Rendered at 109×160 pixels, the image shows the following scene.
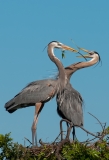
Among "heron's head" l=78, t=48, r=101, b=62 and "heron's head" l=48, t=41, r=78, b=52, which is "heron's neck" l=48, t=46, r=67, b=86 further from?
"heron's head" l=78, t=48, r=101, b=62

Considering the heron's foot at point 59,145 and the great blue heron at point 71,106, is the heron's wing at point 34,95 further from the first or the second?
the heron's foot at point 59,145

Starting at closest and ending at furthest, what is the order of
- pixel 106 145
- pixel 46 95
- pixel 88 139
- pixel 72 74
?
pixel 106 145, pixel 88 139, pixel 46 95, pixel 72 74

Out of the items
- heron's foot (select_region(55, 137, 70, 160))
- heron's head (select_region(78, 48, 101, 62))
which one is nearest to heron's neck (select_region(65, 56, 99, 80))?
heron's head (select_region(78, 48, 101, 62))

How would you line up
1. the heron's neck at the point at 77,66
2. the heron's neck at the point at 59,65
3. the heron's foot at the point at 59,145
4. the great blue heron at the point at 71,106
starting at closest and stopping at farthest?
the heron's foot at the point at 59,145
the great blue heron at the point at 71,106
the heron's neck at the point at 59,65
the heron's neck at the point at 77,66

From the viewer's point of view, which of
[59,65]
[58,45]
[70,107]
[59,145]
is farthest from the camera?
[58,45]

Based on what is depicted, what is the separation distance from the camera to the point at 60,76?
13180mm

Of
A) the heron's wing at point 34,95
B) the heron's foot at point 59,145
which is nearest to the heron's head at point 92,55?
the heron's wing at point 34,95

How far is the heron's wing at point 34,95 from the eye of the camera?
→ 12758mm

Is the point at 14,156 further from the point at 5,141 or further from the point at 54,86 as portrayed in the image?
the point at 54,86

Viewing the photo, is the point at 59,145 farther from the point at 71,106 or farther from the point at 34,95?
the point at 34,95

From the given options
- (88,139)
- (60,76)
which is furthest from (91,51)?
(88,139)

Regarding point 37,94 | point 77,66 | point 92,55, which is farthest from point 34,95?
point 92,55

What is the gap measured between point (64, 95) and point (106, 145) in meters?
5.67

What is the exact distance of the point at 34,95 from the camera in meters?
12.9
